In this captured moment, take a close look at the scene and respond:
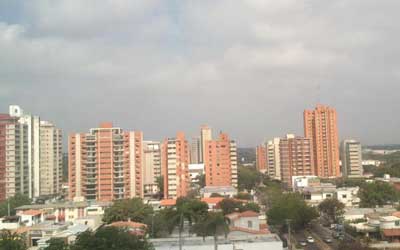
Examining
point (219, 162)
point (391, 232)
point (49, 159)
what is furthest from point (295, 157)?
point (391, 232)

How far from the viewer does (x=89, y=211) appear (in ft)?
109

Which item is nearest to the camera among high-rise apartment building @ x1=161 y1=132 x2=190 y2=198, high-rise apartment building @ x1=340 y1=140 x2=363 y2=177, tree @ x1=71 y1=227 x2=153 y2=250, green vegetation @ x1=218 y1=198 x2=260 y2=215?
tree @ x1=71 y1=227 x2=153 y2=250

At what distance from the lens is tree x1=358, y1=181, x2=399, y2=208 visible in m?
33.4

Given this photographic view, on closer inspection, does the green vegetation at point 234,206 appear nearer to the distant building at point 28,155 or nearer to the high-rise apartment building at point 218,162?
the high-rise apartment building at point 218,162

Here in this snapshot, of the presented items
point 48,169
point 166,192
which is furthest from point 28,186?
point 166,192

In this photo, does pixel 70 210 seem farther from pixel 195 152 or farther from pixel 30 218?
pixel 195 152

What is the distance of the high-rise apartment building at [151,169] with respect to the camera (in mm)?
57500

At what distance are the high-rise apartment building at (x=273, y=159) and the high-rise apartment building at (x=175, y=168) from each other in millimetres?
25265

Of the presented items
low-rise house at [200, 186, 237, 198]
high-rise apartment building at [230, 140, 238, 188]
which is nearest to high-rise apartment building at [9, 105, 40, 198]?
low-rise house at [200, 186, 237, 198]

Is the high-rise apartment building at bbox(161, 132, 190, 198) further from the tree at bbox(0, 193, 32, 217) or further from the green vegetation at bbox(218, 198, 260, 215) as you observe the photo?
the tree at bbox(0, 193, 32, 217)

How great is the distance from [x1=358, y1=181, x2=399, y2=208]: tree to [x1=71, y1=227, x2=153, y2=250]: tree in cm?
2223

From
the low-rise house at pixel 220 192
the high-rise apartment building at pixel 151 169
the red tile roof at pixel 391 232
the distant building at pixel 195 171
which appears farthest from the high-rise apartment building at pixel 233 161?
the red tile roof at pixel 391 232

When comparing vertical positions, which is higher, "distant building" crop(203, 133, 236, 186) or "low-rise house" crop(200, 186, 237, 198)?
"distant building" crop(203, 133, 236, 186)

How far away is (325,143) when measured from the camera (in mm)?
60094
